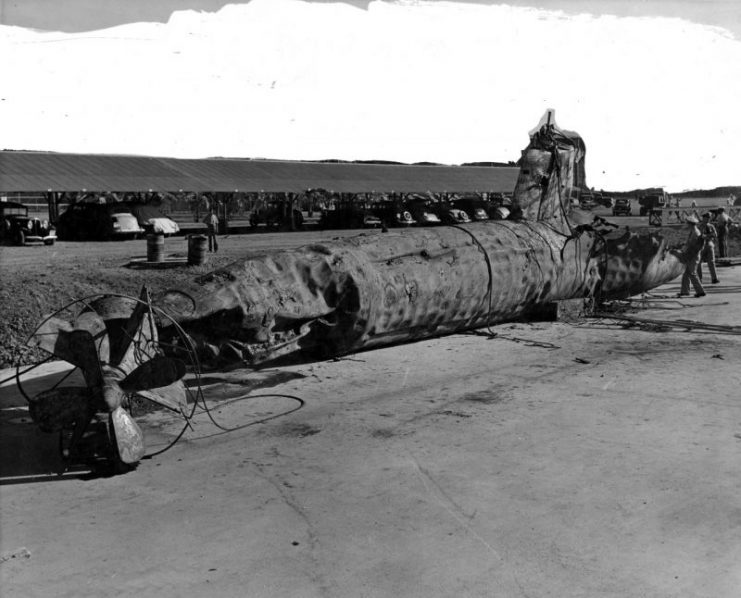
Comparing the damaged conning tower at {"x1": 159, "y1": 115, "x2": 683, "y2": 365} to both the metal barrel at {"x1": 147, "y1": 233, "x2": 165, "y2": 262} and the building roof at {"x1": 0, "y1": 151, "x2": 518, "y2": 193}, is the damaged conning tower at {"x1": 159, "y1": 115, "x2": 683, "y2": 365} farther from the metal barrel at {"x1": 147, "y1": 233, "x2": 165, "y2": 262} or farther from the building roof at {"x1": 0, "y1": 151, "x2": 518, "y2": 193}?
the building roof at {"x1": 0, "y1": 151, "x2": 518, "y2": 193}

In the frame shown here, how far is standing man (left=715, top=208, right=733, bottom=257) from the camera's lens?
25.5 m

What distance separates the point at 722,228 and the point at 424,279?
17973 mm

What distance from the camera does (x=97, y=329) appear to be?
762 centimetres

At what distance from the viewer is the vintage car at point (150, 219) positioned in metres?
31.5

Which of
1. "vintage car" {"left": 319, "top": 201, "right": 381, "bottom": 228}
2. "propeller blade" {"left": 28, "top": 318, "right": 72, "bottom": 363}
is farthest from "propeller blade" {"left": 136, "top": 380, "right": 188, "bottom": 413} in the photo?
"vintage car" {"left": 319, "top": 201, "right": 381, "bottom": 228}

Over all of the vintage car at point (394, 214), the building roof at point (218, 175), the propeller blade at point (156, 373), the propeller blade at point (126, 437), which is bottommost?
the propeller blade at point (126, 437)

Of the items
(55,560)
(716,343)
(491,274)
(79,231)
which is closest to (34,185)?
(79,231)

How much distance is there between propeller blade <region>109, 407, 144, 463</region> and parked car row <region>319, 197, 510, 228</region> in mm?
33956

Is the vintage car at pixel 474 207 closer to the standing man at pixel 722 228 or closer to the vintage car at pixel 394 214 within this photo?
the vintage car at pixel 394 214

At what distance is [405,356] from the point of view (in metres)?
11.9

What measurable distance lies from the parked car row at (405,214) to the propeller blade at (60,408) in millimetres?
33991

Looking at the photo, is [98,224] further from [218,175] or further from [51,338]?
[51,338]

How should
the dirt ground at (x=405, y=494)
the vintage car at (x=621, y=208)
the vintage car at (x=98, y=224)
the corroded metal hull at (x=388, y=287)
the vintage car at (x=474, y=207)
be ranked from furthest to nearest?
the vintage car at (x=621, y=208), the vintage car at (x=474, y=207), the vintage car at (x=98, y=224), the corroded metal hull at (x=388, y=287), the dirt ground at (x=405, y=494)

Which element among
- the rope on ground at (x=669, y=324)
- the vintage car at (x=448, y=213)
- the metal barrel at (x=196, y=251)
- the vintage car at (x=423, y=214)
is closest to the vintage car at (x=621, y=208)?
the vintage car at (x=448, y=213)
